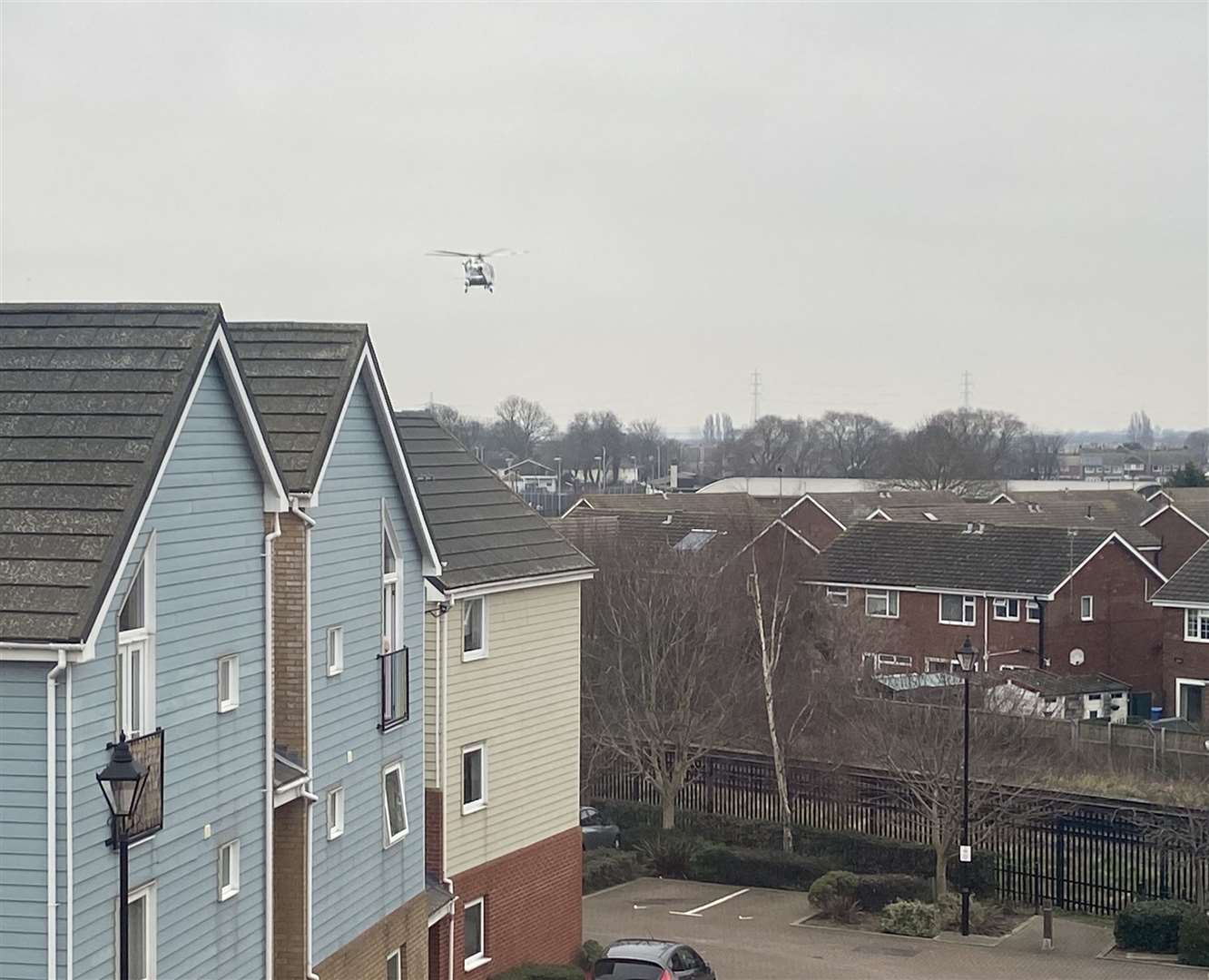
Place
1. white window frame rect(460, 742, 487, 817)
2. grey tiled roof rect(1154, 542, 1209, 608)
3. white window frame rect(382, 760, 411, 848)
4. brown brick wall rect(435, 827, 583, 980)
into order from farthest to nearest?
grey tiled roof rect(1154, 542, 1209, 608)
white window frame rect(460, 742, 487, 817)
brown brick wall rect(435, 827, 583, 980)
white window frame rect(382, 760, 411, 848)

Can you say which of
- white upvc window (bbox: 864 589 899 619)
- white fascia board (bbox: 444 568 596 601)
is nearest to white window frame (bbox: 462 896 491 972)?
white fascia board (bbox: 444 568 596 601)

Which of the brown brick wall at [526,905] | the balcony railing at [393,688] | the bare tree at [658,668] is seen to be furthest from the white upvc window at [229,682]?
the bare tree at [658,668]

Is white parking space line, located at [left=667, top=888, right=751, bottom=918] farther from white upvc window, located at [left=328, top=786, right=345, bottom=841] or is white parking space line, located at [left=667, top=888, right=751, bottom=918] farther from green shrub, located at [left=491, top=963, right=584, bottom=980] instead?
white upvc window, located at [left=328, top=786, right=345, bottom=841]

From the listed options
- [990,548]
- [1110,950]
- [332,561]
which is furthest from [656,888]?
[990,548]

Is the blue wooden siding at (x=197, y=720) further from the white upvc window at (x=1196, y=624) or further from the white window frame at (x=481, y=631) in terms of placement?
the white upvc window at (x=1196, y=624)

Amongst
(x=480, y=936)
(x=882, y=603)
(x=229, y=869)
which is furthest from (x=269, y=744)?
(x=882, y=603)

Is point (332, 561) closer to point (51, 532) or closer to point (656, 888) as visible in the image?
point (51, 532)
